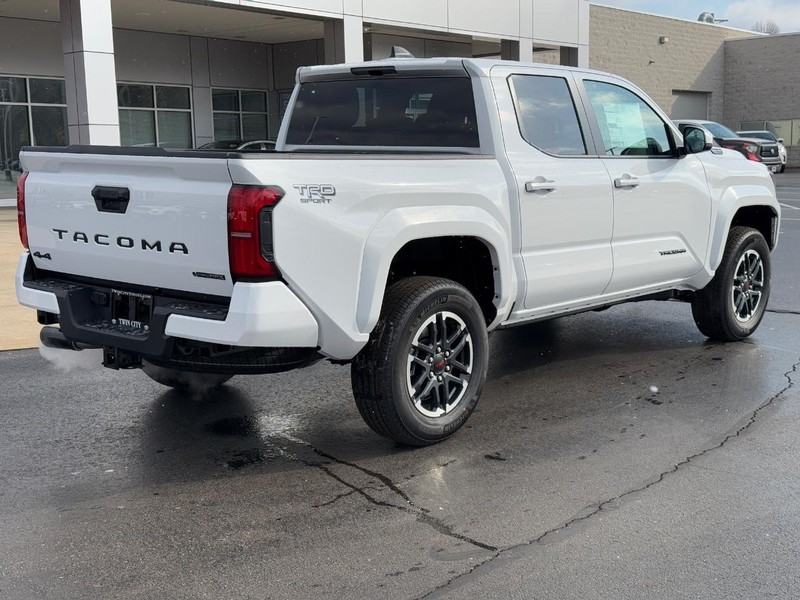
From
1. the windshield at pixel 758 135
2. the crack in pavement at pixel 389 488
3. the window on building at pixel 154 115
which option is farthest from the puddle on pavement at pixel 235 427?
the windshield at pixel 758 135

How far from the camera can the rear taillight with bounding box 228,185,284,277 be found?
4.07 metres

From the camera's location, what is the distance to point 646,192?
249 inches

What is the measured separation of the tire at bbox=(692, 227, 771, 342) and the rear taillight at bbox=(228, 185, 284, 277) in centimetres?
428

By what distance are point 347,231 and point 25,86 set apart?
2094 centimetres

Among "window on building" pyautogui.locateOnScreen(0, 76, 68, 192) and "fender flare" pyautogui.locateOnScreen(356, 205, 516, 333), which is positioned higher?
"window on building" pyautogui.locateOnScreen(0, 76, 68, 192)

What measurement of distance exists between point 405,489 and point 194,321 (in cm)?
125

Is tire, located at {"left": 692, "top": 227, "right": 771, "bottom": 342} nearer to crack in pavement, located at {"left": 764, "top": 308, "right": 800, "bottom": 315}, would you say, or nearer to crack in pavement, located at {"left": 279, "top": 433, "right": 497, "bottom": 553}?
crack in pavement, located at {"left": 764, "top": 308, "right": 800, "bottom": 315}

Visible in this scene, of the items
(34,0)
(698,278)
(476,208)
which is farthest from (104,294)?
(34,0)

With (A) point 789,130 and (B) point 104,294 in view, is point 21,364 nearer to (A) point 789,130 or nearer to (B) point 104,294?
(B) point 104,294

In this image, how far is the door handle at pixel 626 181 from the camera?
239 inches

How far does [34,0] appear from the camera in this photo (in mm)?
20203

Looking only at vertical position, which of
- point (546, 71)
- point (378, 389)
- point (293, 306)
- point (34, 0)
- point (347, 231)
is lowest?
point (378, 389)

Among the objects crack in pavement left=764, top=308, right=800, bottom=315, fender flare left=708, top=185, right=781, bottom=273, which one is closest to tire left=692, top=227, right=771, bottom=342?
fender flare left=708, top=185, right=781, bottom=273

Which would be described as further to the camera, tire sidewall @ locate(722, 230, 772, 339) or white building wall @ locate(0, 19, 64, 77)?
white building wall @ locate(0, 19, 64, 77)
